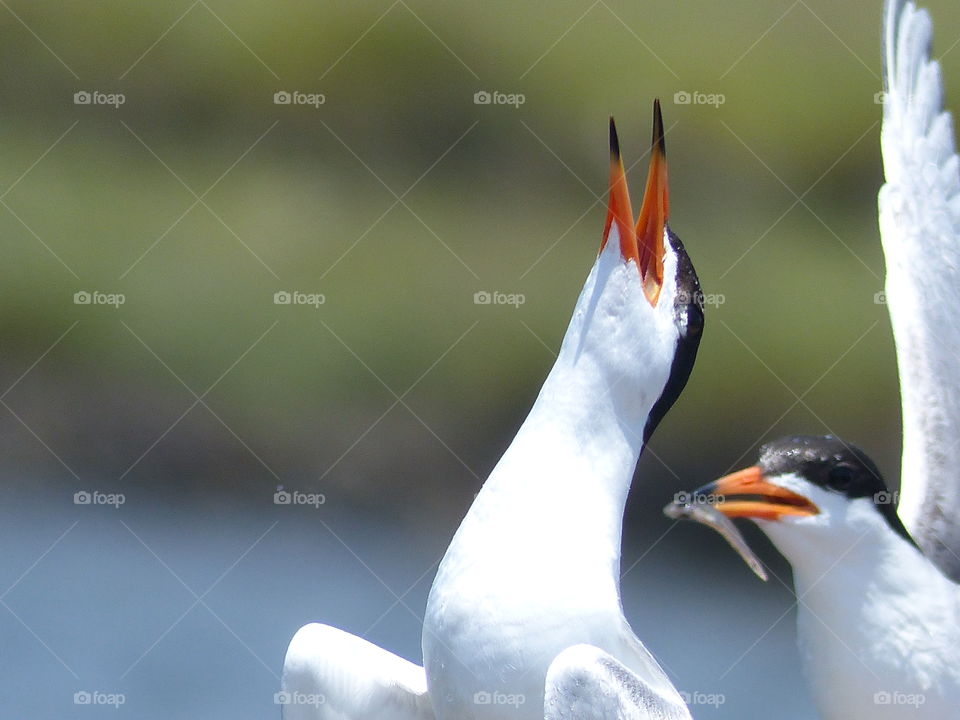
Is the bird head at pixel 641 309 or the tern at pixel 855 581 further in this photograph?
the tern at pixel 855 581

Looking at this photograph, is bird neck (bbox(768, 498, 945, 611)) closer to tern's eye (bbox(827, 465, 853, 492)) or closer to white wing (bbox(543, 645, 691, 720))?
tern's eye (bbox(827, 465, 853, 492))

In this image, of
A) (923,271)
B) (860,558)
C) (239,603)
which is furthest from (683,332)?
(239,603)

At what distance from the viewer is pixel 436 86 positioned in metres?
6.54

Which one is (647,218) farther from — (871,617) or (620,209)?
(871,617)

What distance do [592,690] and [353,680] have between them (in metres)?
0.46

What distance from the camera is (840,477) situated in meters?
2.43

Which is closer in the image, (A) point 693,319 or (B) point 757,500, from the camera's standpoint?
(A) point 693,319

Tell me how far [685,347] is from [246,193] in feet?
14.5

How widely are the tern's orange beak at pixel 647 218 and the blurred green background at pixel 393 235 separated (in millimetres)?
3263

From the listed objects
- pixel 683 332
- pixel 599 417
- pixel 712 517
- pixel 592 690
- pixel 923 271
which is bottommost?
pixel 592 690

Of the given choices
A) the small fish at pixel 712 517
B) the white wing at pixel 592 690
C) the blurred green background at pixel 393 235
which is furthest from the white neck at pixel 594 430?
the blurred green background at pixel 393 235

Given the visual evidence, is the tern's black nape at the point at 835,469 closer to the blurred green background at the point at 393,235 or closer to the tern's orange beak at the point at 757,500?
the tern's orange beak at the point at 757,500

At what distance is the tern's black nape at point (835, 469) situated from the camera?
2422 mm

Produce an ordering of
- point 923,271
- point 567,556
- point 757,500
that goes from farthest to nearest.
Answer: point 923,271 → point 757,500 → point 567,556
